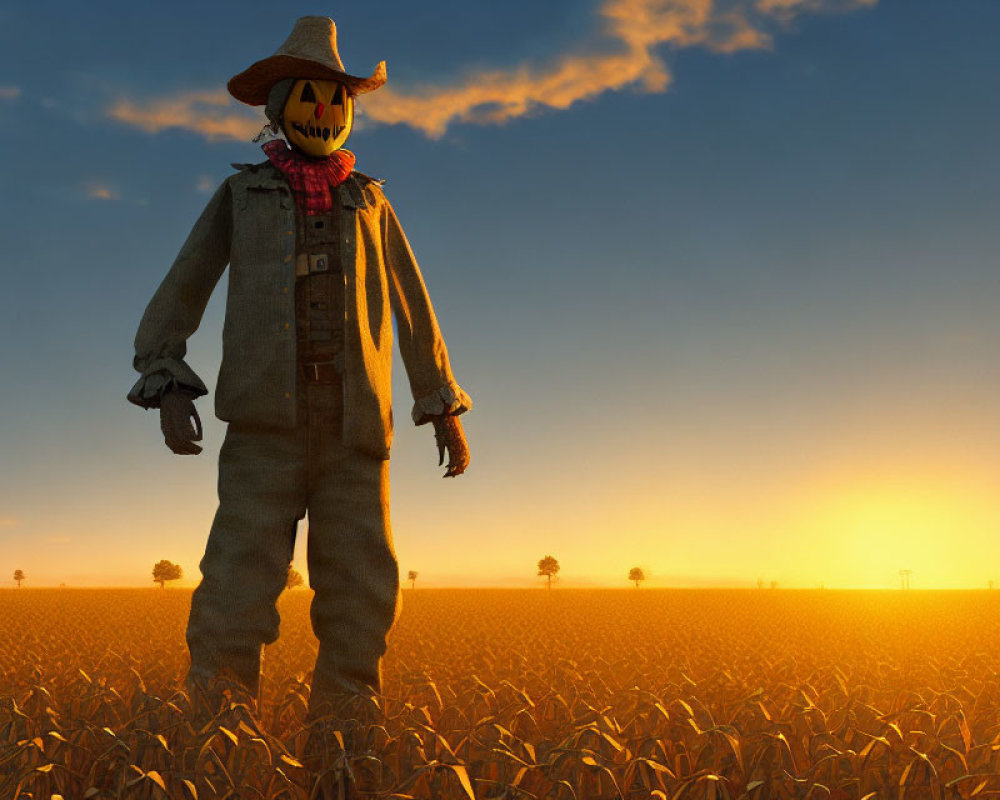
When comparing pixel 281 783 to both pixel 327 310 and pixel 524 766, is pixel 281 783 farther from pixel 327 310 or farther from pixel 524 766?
pixel 327 310

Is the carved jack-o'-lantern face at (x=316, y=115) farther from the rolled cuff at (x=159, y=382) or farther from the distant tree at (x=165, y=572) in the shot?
the distant tree at (x=165, y=572)

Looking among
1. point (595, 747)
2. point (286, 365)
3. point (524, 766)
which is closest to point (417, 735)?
point (524, 766)

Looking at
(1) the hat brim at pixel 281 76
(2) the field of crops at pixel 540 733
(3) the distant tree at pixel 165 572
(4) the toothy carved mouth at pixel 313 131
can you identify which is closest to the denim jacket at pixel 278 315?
(4) the toothy carved mouth at pixel 313 131

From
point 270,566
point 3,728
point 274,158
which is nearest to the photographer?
point 3,728

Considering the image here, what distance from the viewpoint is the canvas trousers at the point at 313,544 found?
3914mm

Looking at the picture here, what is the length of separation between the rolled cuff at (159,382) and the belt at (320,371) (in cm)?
54

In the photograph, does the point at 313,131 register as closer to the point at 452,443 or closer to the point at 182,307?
the point at 182,307

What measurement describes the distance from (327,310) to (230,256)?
68 cm

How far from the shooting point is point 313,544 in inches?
162

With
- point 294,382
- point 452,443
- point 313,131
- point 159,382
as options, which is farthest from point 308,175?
point 452,443

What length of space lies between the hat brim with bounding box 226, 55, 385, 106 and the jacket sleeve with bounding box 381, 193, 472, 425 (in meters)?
0.63

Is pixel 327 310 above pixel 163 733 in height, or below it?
above

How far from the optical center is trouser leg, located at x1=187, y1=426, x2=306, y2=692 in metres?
3.87

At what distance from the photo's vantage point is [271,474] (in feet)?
13.1
